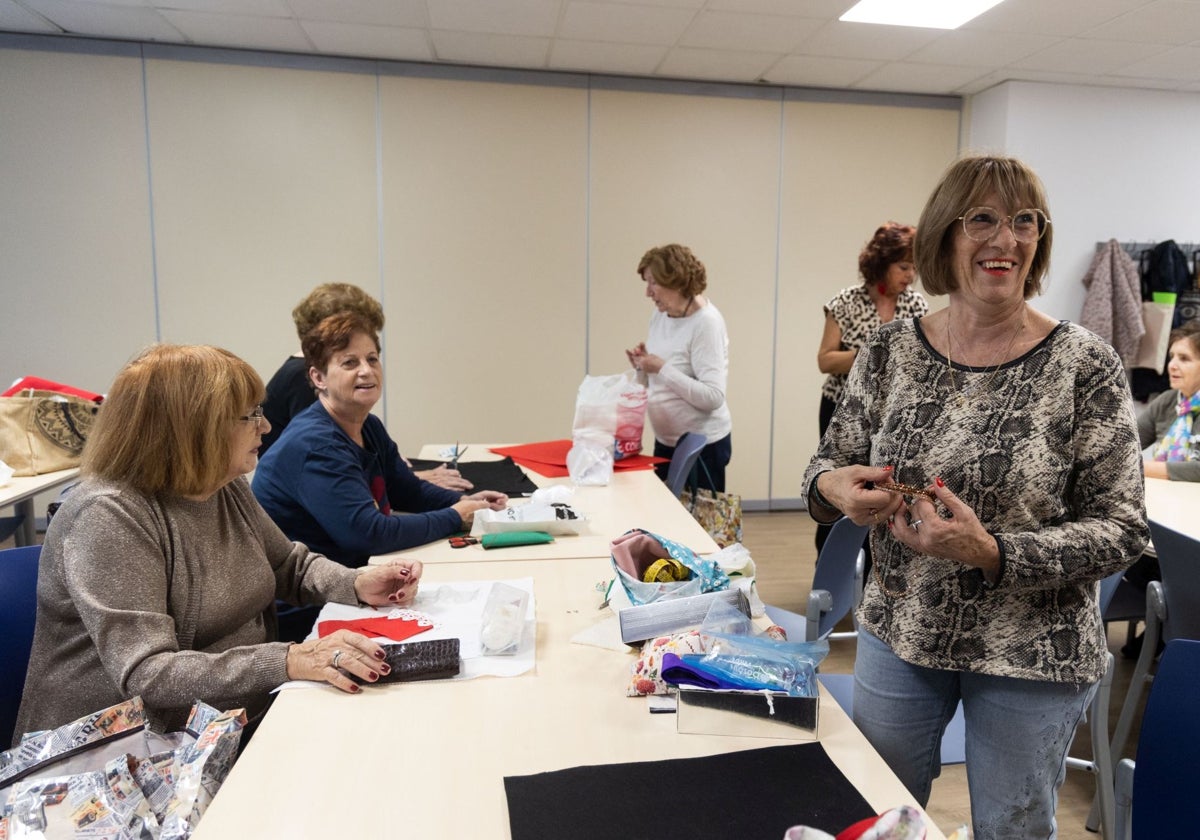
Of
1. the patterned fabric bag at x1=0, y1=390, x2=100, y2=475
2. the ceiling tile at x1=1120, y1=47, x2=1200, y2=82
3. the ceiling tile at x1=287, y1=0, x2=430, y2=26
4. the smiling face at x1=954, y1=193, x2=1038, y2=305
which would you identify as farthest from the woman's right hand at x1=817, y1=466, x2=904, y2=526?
the ceiling tile at x1=1120, y1=47, x2=1200, y2=82

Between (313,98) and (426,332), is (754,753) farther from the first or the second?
(313,98)

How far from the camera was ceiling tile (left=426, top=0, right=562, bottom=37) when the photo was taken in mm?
3639

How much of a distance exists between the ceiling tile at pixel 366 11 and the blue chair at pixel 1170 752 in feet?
12.5

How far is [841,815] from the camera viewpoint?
97cm

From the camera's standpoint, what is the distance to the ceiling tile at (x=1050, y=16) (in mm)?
3551

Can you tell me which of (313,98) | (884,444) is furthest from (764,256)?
(884,444)

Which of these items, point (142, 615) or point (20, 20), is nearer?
point (142, 615)

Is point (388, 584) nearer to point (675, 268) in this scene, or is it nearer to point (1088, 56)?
point (675, 268)

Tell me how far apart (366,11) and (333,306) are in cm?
234

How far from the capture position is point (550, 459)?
3174 millimetres

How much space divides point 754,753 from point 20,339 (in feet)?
16.6

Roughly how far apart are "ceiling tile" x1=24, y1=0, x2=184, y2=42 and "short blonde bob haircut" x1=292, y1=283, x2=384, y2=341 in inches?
107

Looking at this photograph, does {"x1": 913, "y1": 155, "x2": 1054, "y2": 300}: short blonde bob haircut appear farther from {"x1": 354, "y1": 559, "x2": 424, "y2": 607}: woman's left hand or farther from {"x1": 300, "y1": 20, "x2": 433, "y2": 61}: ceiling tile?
{"x1": 300, "y1": 20, "x2": 433, "y2": 61}: ceiling tile

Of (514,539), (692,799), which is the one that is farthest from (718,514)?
(692,799)
